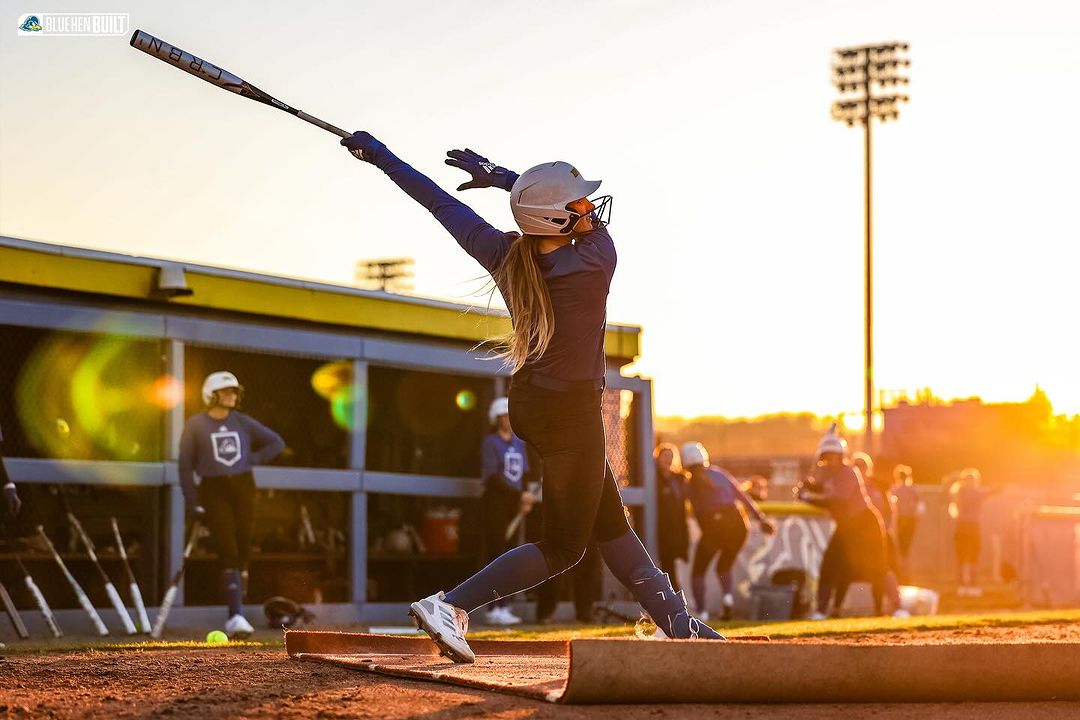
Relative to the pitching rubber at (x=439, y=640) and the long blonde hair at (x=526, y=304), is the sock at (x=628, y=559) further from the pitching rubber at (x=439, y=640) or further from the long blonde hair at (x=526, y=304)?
the long blonde hair at (x=526, y=304)

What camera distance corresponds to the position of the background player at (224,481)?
1223 centimetres

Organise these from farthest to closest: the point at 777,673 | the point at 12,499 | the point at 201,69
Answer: the point at 12,499
the point at 201,69
the point at 777,673

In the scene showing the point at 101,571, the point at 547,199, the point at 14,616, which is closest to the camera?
the point at 547,199

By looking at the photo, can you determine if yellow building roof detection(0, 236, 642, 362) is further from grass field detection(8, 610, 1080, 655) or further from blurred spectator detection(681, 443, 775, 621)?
blurred spectator detection(681, 443, 775, 621)

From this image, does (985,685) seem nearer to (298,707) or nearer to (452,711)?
(452,711)

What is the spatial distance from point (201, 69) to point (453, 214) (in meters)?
2.01

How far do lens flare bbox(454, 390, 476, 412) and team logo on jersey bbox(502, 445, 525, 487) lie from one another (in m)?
1.71

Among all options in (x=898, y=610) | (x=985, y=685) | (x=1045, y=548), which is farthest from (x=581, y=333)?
(x=1045, y=548)

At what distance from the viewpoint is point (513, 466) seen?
15.4m

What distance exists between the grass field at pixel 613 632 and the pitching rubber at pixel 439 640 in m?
2.91

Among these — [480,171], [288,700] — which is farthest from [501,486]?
[288,700]

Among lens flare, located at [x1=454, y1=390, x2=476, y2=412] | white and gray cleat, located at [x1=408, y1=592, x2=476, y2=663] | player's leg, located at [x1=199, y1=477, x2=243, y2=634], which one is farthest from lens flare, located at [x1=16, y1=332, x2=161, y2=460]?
white and gray cleat, located at [x1=408, y1=592, x2=476, y2=663]

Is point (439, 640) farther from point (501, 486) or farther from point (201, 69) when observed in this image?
point (501, 486)

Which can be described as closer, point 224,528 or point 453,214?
point 453,214
